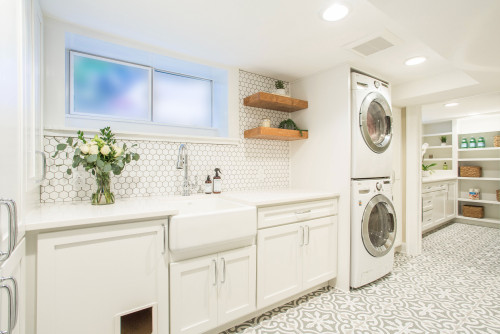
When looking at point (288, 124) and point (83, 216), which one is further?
point (288, 124)

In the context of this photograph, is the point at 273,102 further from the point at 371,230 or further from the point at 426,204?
the point at 426,204

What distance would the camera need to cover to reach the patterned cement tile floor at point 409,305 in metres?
1.83

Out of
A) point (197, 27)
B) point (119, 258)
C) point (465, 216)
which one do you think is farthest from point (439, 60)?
point (465, 216)

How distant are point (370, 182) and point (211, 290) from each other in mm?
1802

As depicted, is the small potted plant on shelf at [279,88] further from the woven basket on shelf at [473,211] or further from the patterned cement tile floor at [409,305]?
the woven basket on shelf at [473,211]

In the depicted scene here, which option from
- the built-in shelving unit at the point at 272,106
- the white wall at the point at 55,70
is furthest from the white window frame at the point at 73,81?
the built-in shelving unit at the point at 272,106

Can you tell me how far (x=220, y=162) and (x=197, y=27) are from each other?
3.86 ft

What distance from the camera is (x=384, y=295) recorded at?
7.47 feet

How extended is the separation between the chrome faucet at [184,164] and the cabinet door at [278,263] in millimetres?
745

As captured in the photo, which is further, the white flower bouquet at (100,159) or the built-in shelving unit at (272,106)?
the built-in shelving unit at (272,106)

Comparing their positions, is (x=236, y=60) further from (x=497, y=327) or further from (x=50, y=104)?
(x=497, y=327)

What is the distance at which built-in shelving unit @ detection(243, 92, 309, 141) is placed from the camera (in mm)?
2383

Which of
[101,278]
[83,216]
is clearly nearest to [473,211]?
[101,278]

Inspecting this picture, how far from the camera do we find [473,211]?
4930 millimetres
